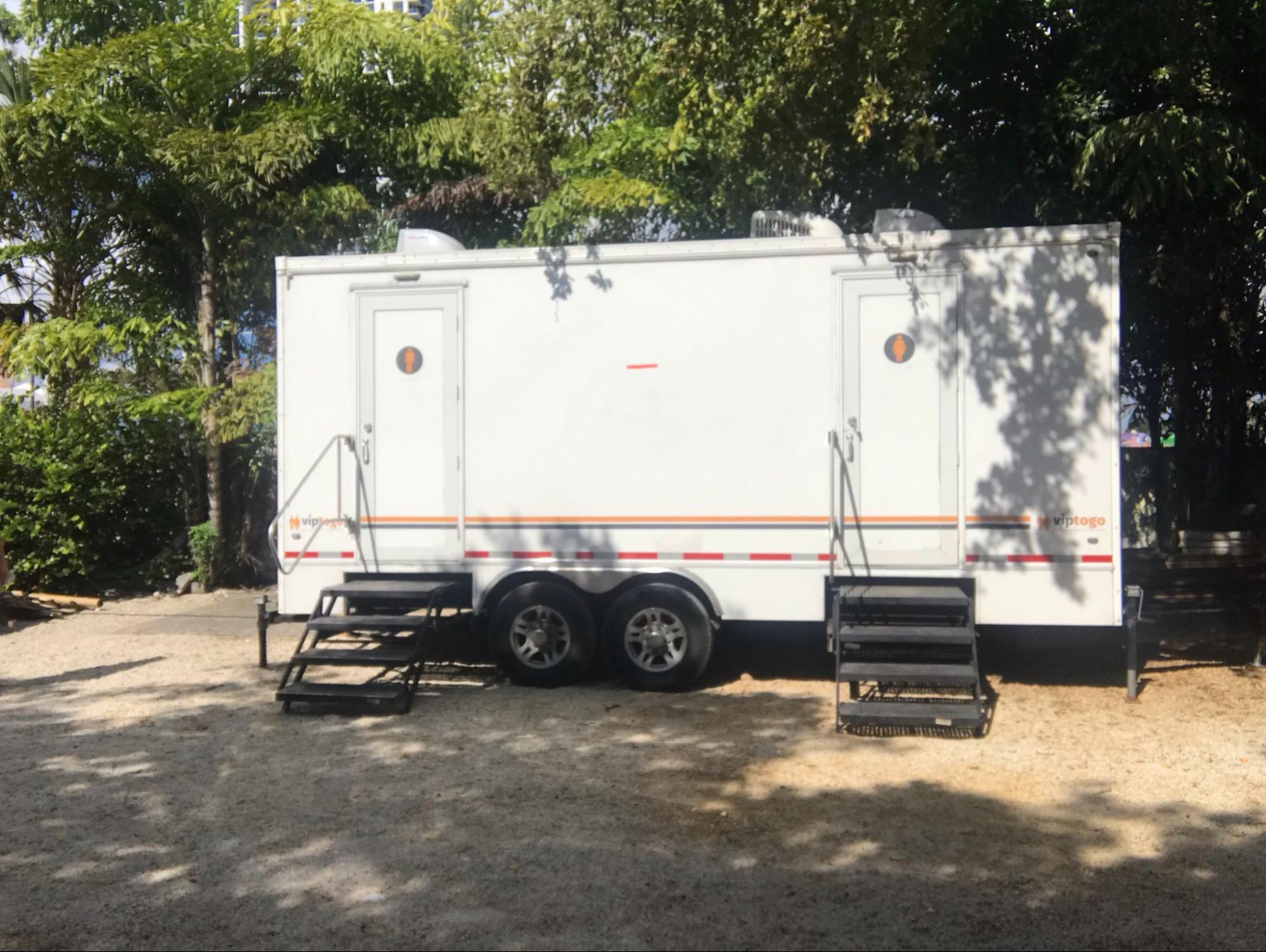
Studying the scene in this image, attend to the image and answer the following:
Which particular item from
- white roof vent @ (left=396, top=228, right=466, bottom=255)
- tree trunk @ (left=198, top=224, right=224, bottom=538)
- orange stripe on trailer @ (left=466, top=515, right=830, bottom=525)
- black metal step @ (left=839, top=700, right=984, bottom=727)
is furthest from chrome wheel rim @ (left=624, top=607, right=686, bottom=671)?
tree trunk @ (left=198, top=224, right=224, bottom=538)

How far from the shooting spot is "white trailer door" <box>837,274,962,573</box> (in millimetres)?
8625

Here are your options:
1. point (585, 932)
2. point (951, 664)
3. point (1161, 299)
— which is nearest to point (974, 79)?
point (1161, 299)

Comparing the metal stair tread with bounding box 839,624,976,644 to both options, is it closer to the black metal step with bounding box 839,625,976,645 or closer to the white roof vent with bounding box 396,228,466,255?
the black metal step with bounding box 839,625,976,645

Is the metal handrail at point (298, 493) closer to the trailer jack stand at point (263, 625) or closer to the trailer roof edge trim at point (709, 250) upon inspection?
the trailer jack stand at point (263, 625)

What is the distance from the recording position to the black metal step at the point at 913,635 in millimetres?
8195

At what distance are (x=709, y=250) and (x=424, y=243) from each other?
7.49 ft

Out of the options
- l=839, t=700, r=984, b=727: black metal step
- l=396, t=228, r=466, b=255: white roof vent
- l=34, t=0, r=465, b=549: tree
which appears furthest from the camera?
l=34, t=0, r=465, b=549: tree

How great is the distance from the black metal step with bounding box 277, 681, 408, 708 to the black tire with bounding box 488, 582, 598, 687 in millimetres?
877

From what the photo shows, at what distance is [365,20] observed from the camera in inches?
533

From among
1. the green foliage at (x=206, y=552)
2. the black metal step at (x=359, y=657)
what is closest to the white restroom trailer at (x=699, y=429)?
the black metal step at (x=359, y=657)

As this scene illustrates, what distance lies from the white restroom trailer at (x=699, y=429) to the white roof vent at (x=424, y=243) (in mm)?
83

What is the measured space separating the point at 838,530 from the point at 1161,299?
515cm

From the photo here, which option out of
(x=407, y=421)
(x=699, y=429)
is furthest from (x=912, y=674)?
(x=407, y=421)

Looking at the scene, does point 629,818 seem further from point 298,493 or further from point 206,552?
point 206,552
